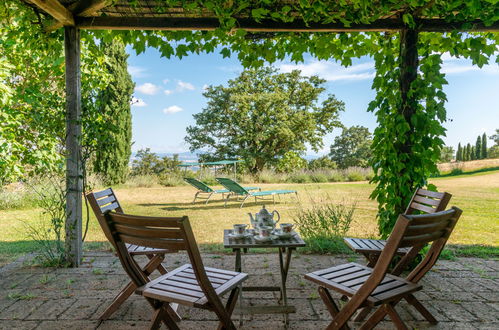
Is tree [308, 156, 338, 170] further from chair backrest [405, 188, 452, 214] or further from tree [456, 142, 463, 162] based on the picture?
chair backrest [405, 188, 452, 214]

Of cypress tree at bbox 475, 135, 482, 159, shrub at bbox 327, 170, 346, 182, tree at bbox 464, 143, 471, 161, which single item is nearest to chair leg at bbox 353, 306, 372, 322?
shrub at bbox 327, 170, 346, 182

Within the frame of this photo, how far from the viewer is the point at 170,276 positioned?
2.18 metres

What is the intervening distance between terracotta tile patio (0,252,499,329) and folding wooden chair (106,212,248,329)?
486 millimetres

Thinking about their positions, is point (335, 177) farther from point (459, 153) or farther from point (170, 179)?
point (459, 153)

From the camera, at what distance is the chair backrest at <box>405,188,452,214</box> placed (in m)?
2.64

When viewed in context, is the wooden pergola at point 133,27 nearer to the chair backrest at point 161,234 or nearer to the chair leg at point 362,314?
the chair backrest at point 161,234

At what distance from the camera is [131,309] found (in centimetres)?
265

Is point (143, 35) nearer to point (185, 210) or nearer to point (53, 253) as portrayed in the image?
point (53, 253)

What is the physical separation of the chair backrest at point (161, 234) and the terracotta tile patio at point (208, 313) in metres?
0.77

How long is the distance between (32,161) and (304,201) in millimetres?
5451

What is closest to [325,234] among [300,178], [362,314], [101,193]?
[362,314]

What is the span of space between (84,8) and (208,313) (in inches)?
113

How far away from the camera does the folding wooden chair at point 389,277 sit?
1759 mm

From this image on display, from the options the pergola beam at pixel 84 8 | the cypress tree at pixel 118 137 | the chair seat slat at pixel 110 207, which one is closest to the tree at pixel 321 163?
the cypress tree at pixel 118 137
